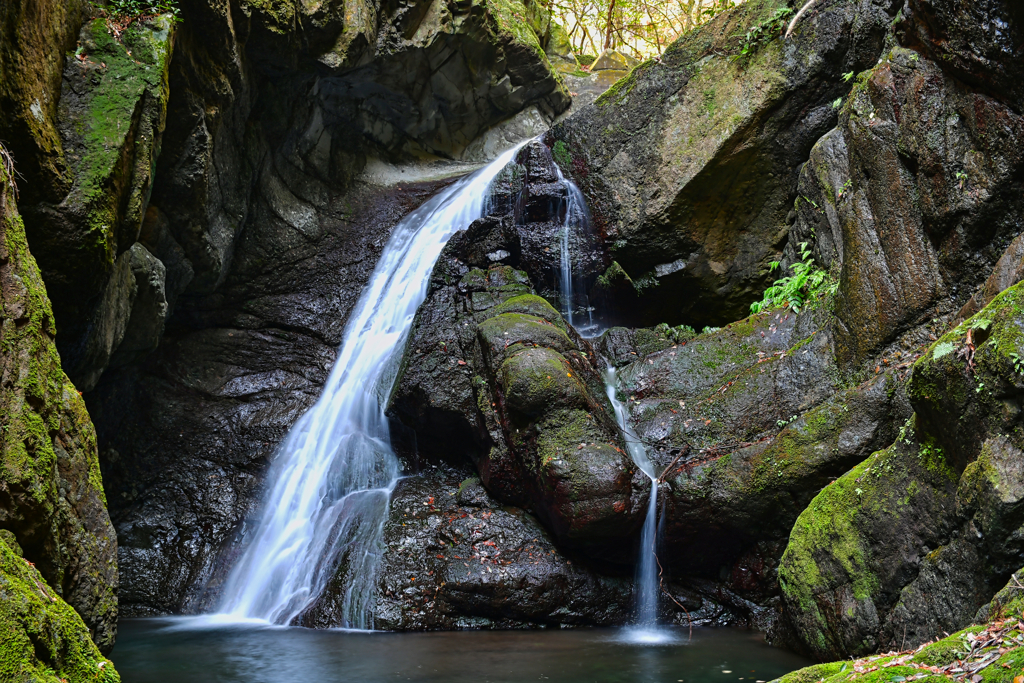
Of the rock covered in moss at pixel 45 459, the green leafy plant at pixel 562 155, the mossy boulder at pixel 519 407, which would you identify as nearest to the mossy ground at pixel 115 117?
the rock covered in moss at pixel 45 459

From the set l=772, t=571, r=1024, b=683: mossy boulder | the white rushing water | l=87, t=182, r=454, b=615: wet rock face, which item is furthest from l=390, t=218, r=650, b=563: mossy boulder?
l=772, t=571, r=1024, b=683: mossy boulder

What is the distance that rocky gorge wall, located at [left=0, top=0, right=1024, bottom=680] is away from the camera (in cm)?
470

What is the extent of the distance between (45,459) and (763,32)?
10.5 meters

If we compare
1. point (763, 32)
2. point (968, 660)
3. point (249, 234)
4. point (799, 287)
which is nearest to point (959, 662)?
point (968, 660)

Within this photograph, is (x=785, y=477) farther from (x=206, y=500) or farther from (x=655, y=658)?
(x=206, y=500)

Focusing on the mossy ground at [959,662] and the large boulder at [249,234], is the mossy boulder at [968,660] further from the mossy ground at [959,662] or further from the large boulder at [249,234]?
the large boulder at [249,234]

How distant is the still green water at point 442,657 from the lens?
5.24 m

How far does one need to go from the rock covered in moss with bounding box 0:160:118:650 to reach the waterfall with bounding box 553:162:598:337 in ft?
25.4

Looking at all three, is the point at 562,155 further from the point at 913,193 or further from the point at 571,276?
the point at 913,193

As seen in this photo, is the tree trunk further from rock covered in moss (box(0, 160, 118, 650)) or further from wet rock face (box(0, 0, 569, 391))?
rock covered in moss (box(0, 160, 118, 650))

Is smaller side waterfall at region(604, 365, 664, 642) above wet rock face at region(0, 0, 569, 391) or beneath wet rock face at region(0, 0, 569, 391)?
beneath

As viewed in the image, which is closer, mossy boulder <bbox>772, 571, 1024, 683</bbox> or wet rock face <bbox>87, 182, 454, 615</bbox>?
mossy boulder <bbox>772, 571, 1024, 683</bbox>

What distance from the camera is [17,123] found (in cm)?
488

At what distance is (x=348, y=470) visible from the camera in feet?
29.8
